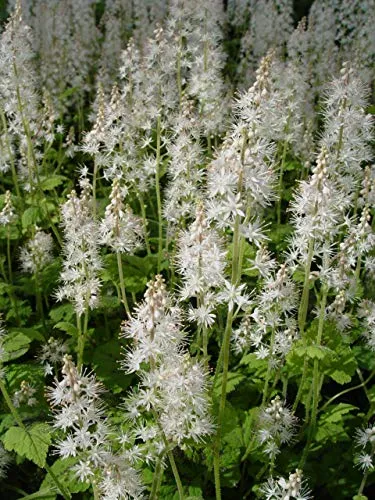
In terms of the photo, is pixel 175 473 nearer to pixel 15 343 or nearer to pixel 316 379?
pixel 316 379

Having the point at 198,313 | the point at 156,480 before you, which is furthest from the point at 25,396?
the point at 198,313

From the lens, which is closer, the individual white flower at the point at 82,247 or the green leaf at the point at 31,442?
the green leaf at the point at 31,442

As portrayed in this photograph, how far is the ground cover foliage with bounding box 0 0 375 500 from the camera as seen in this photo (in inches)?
97.3

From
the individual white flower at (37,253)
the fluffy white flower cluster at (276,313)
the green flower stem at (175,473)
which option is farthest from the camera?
the individual white flower at (37,253)

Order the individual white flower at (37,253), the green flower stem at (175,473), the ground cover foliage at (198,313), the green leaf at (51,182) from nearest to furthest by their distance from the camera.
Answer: the ground cover foliage at (198,313)
the green flower stem at (175,473)
the individual white flower at (37,253)
the green leaf at (51,182)

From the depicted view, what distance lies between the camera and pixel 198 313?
9.04ft

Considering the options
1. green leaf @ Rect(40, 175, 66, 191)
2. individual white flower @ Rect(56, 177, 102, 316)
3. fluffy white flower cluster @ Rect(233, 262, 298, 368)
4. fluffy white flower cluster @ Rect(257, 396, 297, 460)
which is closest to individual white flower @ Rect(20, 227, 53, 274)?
green leaf @ Rect(40, 175, 66, 191)

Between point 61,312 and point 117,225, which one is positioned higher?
point 117,225

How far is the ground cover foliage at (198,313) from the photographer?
8.11 feet

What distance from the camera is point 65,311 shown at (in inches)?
165

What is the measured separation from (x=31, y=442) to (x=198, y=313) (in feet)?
3.16

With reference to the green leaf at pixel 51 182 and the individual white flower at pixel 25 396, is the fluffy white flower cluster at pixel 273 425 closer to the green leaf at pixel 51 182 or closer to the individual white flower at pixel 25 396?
the individual white flower at pixel 25 396

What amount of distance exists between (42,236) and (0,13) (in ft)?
25.2

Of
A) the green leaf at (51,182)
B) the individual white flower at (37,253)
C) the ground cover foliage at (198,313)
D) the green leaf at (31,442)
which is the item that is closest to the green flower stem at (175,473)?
the ground cover foliage at (198,313)
